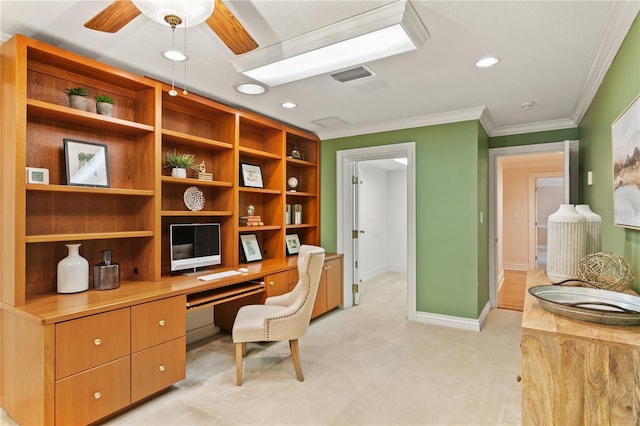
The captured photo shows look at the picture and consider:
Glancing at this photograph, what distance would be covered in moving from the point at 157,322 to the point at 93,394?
1.65 ft

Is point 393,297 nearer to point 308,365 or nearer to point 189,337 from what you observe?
point 308,365

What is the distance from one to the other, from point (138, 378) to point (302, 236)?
2.88 meters

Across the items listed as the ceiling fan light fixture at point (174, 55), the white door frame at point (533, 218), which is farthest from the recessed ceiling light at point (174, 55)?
the white door frame at point (533, 218)

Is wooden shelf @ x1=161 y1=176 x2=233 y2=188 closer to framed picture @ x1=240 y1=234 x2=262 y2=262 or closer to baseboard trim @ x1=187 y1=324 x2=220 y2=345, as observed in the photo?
framed picture @ x1=240 y1=234 x2=262 y2=262

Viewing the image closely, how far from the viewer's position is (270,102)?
3.46 m

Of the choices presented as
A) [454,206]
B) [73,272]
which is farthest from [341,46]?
[454,206]

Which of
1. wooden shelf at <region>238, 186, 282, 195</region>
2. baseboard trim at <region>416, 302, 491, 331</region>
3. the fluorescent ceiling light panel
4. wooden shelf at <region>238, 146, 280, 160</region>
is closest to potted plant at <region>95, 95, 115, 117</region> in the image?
the fluorescent ceiling light panel

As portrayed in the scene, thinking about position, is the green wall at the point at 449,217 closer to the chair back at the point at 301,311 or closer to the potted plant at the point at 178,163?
the chair back at the point at 301,311

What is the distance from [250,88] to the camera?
3004mm

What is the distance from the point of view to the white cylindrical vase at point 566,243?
178 centimetres

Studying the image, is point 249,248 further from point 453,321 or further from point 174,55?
point 453,321

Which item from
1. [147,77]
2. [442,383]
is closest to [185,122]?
[147,77]

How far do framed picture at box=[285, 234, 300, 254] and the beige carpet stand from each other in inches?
40.5

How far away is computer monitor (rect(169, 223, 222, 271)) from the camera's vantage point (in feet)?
9.65
